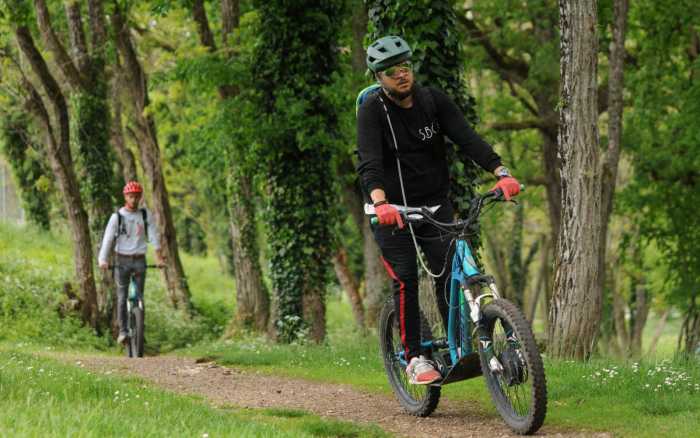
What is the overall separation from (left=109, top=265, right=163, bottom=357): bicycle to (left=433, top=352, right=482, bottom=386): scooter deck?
8.06 meters

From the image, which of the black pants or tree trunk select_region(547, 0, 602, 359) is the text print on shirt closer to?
the black pants

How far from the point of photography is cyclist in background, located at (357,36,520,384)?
6527mm

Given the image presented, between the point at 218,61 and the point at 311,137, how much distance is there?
3285 millimetres

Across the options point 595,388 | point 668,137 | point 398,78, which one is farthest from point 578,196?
point 668,137

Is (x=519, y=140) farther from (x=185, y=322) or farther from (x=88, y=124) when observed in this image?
(x=88, y=124)

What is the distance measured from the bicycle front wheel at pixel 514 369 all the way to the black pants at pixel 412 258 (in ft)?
2.16

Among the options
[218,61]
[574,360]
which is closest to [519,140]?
[218,61]

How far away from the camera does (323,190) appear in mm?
15320

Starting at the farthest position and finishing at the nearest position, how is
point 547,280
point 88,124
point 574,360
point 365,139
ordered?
point 547,280 → point 88,124 → point 574,360 → point 365,139

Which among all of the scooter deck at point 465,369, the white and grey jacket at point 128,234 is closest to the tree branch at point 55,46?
the white and grey jacket at point 128,234

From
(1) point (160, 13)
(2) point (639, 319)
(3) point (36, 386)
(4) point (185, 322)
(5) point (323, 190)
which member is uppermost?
(1) point (160, 13)

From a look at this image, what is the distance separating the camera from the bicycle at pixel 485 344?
5.73 metres

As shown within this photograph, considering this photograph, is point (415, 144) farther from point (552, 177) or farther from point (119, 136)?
point (119, 136)

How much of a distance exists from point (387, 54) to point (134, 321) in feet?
28.4
